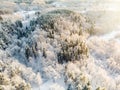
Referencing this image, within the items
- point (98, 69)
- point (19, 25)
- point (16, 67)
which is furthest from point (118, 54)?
point (19, 25)

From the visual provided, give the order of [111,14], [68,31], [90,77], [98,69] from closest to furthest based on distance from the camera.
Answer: [90,77] → [98,69] → [68,31] → [111,14]

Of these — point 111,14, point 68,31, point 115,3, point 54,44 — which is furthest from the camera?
point 115,3

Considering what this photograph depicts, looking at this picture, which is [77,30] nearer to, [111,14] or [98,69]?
[98,69]

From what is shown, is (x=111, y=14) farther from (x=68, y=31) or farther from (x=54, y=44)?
(x=54, y=44)

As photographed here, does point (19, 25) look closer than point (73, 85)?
No

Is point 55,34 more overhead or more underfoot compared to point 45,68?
more overhead

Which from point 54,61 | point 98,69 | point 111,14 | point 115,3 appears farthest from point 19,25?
point 115,3
